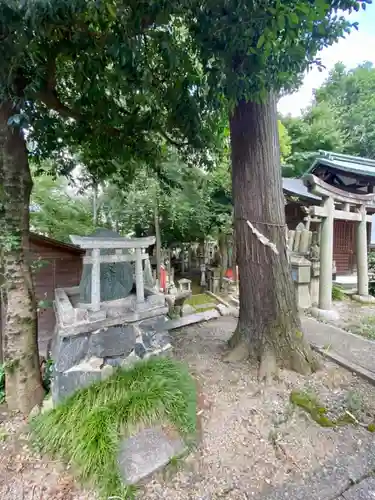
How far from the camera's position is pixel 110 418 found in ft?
7.31

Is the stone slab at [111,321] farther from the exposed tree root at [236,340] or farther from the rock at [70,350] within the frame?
the exposed tree root at [236,340]

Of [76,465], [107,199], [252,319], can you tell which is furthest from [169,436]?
[107,199]

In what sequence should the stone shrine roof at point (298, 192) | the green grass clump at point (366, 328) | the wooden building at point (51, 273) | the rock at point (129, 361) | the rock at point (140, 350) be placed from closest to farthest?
the rock at point (129, 361)
the rock at point (140, 350)
the wooden building at point (51, 273)
the green grass clump at point (366, 328)
the stone shrine roof at point (298, 192)

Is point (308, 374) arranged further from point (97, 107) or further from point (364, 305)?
point (364, 305)

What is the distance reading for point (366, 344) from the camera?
13.7 ft

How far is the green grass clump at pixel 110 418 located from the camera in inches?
78.7

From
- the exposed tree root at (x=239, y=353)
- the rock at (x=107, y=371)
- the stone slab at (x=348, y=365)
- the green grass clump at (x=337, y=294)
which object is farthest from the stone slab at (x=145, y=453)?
the green grass clump at (x=337, y=294)

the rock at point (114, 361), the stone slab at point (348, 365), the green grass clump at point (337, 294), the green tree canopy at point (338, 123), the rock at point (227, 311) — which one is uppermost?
the green tree canopy at point (338, 123)

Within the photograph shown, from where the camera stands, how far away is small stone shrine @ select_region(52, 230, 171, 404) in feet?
8.19

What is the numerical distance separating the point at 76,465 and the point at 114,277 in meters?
1.68

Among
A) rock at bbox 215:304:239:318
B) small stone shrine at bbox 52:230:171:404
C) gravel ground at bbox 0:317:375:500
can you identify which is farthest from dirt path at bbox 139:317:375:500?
rock at bbox 215:304:239:318

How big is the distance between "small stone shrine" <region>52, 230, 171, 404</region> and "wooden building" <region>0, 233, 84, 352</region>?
1.54 m

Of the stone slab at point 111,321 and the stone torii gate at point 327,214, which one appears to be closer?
the stone slab at point 111,321

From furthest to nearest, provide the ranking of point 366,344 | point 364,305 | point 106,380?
point 364,305
point 366,344
point 106,380
